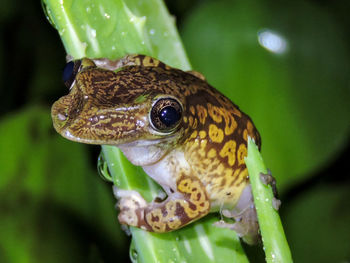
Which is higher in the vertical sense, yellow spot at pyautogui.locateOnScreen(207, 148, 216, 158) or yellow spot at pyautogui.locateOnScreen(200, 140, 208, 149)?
yellow spot at pyautogui.locateOnScreen(200, 140, 208, 149)

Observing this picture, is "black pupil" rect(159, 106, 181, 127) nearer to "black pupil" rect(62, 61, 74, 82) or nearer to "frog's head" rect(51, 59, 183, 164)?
"frog's head" rect(51, 59, 183, 164)

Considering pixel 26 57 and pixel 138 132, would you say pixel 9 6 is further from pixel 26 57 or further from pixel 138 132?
pixel 138 132

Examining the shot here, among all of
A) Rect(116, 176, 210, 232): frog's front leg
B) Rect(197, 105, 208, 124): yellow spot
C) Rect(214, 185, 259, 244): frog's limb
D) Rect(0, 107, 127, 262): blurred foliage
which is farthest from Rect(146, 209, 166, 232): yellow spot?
Rect(0, 107, 127, 262): blurred foliage

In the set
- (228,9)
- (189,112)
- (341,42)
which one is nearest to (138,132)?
(189,112)

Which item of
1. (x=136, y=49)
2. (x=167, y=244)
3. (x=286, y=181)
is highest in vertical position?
(x=136, y=49)

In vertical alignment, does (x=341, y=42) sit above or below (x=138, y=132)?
below

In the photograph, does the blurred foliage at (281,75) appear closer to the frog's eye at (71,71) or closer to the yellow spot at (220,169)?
the yellow spot at (220,169)

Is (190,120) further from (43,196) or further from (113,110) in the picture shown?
(43,196)

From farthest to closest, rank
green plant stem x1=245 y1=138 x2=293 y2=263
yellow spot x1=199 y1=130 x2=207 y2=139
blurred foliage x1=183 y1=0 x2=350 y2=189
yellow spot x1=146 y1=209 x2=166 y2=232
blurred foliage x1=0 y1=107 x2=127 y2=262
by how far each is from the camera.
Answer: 1. blurred foliage x1=183 y1=0 x2=350 y2=189
2. blurred foliage x1=0 y1=107 x2=127 y2=262
3. yellow spot x1=199 y1=130 x2=207 y2=139
4. yellow spot x1=146 y1=209 x2=166 y2=232
5. green plant stem x1=245 y1=138 x2=293 y2=263
